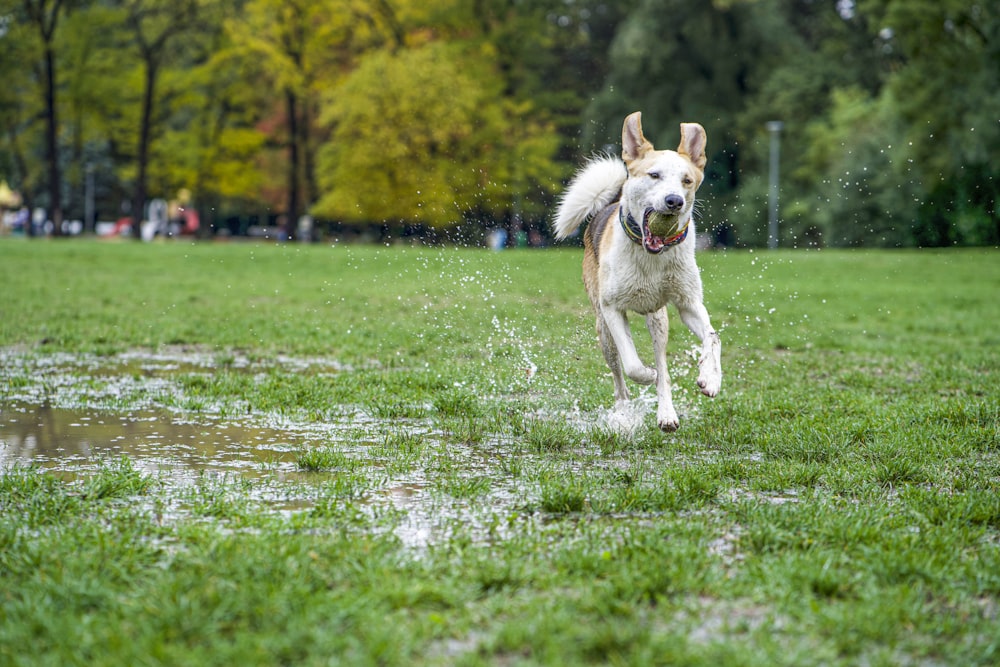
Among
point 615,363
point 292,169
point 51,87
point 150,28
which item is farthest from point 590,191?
point 150,28

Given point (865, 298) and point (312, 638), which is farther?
point (865, 298)

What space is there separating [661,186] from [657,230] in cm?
27

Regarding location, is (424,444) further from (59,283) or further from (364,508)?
(59,283)

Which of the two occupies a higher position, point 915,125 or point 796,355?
point 915,125

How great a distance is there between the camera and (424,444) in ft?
19.1

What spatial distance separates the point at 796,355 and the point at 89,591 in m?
8.32

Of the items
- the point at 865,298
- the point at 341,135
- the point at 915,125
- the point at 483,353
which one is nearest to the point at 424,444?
the point at 483,353

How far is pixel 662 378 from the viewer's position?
6195 millimetres

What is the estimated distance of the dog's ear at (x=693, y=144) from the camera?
248 inches

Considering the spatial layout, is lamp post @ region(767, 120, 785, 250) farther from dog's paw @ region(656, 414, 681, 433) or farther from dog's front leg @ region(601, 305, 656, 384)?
dog's paw @ region(656, 414, 681, 433)

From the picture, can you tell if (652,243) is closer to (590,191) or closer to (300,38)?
(590,191)

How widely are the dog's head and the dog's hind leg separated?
955 millimetres

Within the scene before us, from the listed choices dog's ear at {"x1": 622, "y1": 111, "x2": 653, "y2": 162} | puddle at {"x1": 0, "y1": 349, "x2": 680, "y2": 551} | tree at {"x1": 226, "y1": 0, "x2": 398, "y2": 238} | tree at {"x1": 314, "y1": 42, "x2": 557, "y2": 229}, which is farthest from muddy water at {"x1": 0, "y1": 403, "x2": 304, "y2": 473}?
tree at {"x1": 226, "y1": 0, "x2": 398, "y2": 238}

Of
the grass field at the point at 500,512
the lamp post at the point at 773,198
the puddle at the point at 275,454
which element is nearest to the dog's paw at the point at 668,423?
the grass field at the point at 500,512
